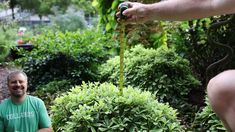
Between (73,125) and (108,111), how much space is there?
0.28 m

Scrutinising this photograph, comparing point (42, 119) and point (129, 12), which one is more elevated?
point (129, 12)

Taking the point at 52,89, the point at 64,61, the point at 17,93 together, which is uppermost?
the point at 17,93

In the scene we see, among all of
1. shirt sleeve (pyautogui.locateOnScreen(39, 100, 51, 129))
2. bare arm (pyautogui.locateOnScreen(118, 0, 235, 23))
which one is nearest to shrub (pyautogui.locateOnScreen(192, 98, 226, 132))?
shirt sleeve (pyautogui.locateOnScreen(39, 100, 51, 129))

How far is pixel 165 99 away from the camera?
440cm

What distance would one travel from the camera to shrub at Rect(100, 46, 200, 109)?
14.5 ft

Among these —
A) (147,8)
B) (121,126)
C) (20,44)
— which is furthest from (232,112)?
(20,44)

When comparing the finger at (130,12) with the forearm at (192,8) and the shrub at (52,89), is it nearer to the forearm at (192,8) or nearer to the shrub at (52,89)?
the forearm at (192,8)

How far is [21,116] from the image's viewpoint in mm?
2596

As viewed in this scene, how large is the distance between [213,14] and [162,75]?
317 cm

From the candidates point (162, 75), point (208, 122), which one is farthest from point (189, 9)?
point (162, 75)

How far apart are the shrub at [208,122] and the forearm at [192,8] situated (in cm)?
200

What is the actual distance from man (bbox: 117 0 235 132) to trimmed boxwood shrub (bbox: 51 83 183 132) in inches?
48.6

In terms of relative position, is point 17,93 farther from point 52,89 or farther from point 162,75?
point 52,89

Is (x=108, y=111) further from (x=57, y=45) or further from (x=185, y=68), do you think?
(x=57, y=45)
